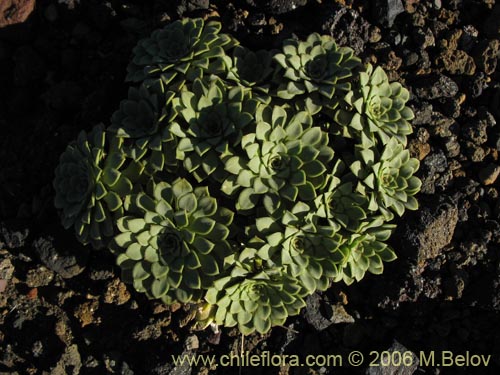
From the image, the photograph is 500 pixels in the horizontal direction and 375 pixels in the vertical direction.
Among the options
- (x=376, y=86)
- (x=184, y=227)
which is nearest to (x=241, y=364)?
(x=184, y=227)

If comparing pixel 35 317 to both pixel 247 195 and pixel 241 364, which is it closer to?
pixel 241 364

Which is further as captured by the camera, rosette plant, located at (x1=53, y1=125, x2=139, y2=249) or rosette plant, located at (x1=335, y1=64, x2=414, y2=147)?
rosette plant, located at (x1=335, y1=64, x2=414, y2=147)

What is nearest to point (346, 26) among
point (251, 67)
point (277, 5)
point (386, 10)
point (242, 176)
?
point (386, 10)

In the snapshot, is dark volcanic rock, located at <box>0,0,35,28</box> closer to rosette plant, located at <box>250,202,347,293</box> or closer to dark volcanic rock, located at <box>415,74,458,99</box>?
rosette plant, located at <box>250,202,347,293</box>

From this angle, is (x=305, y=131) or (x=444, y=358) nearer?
(x=305, y=131)

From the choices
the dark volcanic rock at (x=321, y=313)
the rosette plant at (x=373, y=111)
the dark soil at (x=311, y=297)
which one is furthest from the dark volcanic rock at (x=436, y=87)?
the dark volcanic rock at (x=321, y=313)

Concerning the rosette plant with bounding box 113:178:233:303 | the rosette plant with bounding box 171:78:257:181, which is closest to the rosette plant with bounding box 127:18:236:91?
the rosette plant with bounding box 171:78:257:181
